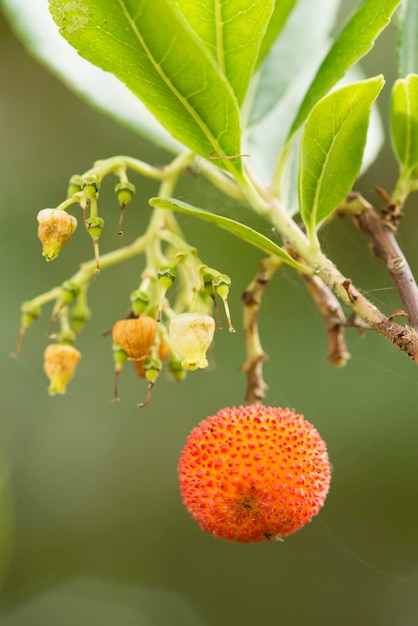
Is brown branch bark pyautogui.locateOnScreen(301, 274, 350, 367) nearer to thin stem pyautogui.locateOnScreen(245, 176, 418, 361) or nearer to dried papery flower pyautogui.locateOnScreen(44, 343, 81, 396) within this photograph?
thin stem pyautogui.locateOnScreen(245, 176, 418, 361)

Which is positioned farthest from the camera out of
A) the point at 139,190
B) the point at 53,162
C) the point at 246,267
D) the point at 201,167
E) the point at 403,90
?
the point at 53,162

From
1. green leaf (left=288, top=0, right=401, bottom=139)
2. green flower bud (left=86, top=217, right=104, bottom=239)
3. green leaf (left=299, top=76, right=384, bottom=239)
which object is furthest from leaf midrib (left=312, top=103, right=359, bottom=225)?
green flower bud (left=86, top=217, right=104, bottom=239)

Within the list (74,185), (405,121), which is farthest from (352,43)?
(74,185)

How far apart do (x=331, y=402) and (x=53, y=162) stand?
6.50ft

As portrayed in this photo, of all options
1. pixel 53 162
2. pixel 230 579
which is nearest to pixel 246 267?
pixel 53 162

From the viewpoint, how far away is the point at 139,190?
3982mm

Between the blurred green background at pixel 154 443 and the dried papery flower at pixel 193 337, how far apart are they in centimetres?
221

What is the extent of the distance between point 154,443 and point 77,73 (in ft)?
8.33

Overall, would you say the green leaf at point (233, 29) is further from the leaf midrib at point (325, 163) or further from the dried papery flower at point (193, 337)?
the dried papery flower at point (193, 337)

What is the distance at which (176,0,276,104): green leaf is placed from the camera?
124 centimetres

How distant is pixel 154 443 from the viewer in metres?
4.23

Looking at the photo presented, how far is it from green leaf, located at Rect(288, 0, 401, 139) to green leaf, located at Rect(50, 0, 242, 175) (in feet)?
0.73

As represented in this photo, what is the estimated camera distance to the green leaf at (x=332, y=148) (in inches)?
50.3

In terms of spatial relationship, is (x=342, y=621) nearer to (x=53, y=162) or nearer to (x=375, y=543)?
(x=375, y=543)
